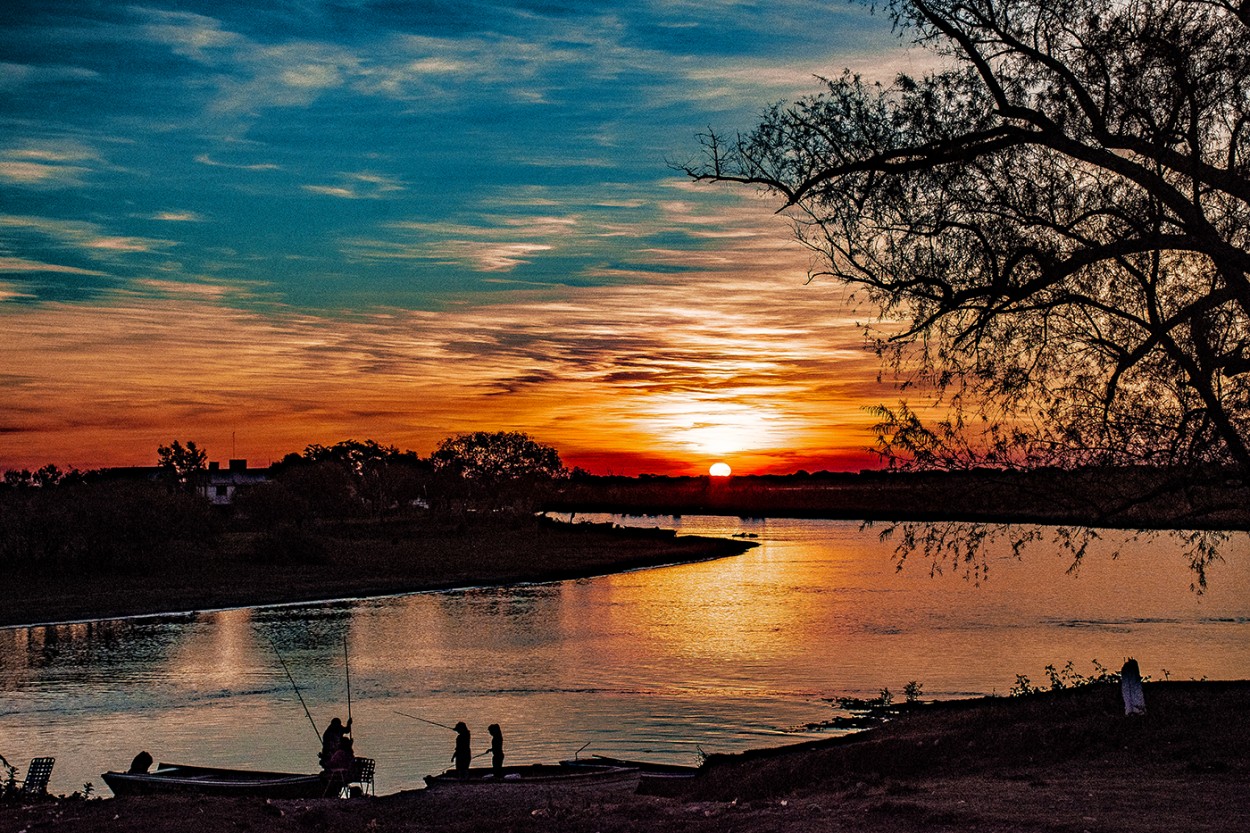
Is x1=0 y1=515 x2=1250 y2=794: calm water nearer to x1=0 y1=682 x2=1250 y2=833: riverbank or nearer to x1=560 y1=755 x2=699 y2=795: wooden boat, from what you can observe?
x1=560 y1=755 x2=699 y2=795: wooden boat

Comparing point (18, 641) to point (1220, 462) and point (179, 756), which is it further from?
point (1220, 462)

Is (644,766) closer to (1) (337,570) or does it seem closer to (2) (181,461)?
(1) (337,570)

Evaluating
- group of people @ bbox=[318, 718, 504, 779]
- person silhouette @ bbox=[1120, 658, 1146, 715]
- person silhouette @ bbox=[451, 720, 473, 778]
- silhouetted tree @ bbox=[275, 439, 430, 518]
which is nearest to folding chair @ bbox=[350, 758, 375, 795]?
group of people @ bbox=[318, 718, 504, 779]

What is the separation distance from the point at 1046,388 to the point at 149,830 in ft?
37.9

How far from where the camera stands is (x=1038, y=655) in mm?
38438

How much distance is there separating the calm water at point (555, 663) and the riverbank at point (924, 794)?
22.6 ft

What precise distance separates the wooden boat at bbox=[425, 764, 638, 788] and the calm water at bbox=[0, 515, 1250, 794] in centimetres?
283

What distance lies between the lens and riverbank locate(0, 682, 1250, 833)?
11578 mm

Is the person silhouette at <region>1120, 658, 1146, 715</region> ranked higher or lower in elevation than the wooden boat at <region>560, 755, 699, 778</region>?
higher

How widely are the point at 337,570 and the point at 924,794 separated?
6290cm

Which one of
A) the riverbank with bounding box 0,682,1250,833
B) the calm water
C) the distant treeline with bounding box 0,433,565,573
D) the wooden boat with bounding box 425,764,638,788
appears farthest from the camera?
the distant treeline with bounding box 0,433,565,573

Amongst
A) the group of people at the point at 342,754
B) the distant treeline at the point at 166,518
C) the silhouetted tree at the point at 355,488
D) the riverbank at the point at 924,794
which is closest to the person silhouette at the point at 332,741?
the group of people at the point at 342,754

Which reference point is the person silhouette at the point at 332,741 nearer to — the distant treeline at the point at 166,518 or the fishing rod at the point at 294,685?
the fishing rod at the point at 294,685

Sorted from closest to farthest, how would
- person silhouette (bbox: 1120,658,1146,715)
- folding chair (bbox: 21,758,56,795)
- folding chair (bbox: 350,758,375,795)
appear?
person silhouette (bbox: 1120,658,1146,715)
folding chair (bbox: 21,758,56,795)
folding chair (bbox: 350,758,375,795)
